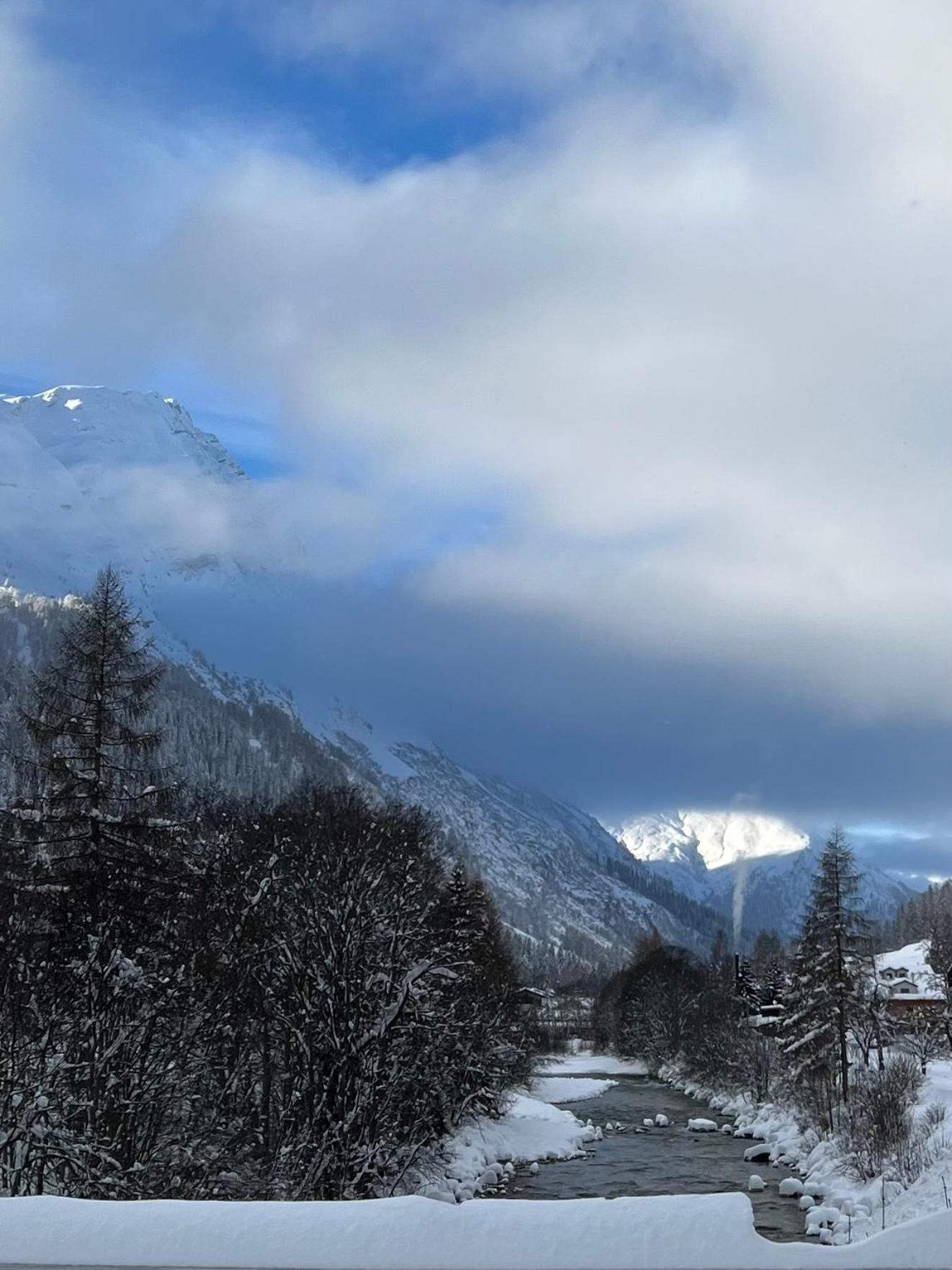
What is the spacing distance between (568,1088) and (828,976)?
140 ft

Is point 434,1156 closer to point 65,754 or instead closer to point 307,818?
point 307,818

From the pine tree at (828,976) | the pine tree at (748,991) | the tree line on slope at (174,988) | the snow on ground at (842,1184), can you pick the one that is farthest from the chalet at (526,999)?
the tree line on slope at (174,988)

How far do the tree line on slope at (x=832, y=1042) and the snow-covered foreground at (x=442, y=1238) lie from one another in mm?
31382

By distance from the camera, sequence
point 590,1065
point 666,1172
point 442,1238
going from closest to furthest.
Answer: point 442,1238 → point 666,1172 → point 590,1065

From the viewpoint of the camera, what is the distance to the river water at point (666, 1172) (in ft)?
119

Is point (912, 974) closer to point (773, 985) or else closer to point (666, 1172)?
point (773, 985)

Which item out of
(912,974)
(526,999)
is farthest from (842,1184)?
(912,974)

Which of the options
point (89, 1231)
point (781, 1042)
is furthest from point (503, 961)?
point (89, 1231)

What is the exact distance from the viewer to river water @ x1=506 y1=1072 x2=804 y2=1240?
36250 millimetres

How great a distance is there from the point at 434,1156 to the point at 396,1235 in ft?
102

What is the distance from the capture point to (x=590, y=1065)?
393 ft

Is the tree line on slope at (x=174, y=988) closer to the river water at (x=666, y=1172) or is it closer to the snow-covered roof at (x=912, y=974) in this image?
the river water at (x=666, y=1172)

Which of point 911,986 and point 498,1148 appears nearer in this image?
point 498,1148

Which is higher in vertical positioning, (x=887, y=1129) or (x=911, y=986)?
(x=887, y=1129)
